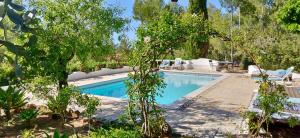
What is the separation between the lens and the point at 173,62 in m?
28.4

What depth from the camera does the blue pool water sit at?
18078mm

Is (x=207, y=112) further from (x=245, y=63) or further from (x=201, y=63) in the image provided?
(x=245, y=63)

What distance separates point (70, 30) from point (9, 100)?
3.03m

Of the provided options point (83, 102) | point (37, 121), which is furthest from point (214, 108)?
point (37, 121)

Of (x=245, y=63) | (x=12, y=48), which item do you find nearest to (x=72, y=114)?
(x=12, y=48)

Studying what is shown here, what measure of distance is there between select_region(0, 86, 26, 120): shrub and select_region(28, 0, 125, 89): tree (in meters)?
1.44

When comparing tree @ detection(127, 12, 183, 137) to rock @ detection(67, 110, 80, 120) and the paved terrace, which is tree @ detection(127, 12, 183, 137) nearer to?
the paved terrace

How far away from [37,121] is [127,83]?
3.88 metres

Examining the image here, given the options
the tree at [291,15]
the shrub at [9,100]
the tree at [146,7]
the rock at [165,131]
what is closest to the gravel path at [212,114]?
the rock at [165,131]

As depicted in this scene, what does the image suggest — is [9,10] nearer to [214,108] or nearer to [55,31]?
[55,31]

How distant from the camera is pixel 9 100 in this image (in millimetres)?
9789

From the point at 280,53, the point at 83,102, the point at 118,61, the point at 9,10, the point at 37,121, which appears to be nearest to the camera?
the point at 9,10

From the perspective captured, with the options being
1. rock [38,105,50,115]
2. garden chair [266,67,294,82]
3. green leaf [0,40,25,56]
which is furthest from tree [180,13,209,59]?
garden chair [266,67,294,82]

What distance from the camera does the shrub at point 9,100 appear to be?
963 cm
